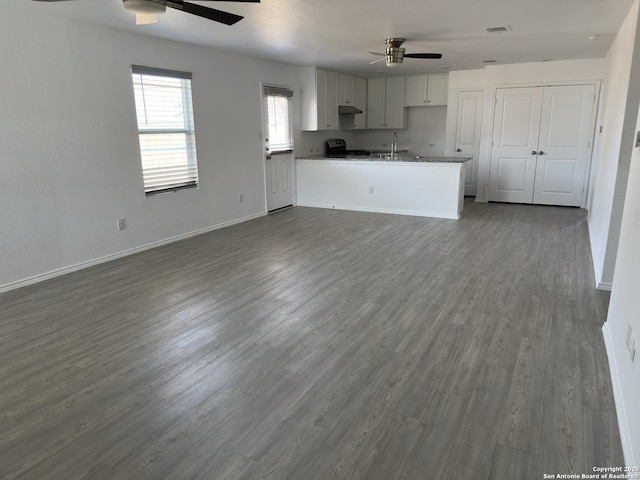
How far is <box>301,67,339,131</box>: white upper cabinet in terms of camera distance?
7660 mm

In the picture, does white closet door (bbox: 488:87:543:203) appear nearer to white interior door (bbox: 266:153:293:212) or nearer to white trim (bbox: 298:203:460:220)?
white trim (bbox: 298:203:460:220)

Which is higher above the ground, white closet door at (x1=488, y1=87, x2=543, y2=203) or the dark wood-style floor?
white closet door at (x1=488, y1=87, x2=543, y2=203)

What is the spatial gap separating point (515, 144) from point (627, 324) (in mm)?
6276

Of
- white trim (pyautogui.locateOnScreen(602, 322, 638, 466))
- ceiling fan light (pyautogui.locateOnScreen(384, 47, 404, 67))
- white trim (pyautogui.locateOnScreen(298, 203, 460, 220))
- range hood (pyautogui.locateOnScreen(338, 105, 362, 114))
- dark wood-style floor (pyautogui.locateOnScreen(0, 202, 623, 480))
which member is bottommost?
dark wood-style floor (pyautogui.locateOnScreen(0, 202, 623, 480))

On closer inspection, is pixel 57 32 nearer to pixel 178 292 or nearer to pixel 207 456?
pixel 178 292

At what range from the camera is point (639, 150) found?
8.21 feet

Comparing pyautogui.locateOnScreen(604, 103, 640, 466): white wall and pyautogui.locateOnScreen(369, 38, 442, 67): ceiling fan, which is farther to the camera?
pyautogui.locateOnScreen(369, 38, 442, 67): ceiling fan

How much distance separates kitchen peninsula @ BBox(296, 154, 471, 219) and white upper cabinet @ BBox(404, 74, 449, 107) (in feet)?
6.62

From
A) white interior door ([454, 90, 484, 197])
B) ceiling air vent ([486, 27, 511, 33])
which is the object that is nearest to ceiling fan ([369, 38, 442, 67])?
ceiling air vent ([486, 27, 511, 33])

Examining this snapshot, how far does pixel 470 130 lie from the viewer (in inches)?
331

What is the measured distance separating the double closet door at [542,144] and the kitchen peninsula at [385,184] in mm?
1488

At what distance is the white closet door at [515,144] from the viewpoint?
760 centimetres

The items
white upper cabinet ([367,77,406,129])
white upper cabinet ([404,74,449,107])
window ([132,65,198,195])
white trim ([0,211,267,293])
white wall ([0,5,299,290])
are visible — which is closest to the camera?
white wall ([0,5,299,290])

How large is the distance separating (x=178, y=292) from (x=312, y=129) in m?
4.84
